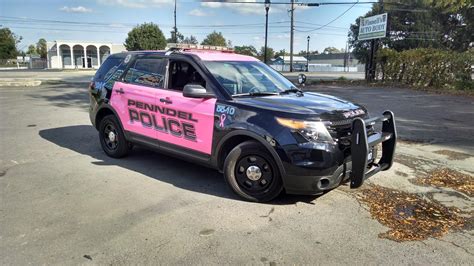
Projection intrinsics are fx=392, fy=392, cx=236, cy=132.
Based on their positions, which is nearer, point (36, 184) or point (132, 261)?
point (132, 261)

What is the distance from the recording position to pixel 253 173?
4.54 meters

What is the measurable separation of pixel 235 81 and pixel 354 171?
6.25 feet

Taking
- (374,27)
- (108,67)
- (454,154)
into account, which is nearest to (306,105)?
(108,67)

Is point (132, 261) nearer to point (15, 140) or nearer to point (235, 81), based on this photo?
point (235, 81)

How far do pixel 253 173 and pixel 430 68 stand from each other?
20.3 meters

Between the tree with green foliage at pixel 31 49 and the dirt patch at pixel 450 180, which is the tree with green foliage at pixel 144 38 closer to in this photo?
the dirt patch at pixel 450 180

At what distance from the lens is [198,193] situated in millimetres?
4898

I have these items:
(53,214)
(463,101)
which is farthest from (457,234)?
(463,101)

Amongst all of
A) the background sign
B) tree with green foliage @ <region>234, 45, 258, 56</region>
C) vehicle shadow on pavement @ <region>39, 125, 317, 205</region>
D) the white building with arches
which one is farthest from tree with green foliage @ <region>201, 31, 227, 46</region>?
vehicle shadow on pavement @ <region>39, 125, 317, 205</region>

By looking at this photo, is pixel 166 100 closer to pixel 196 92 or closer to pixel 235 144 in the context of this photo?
pixel 196 92

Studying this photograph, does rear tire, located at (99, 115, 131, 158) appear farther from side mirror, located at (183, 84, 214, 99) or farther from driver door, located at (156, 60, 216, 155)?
side mirror, located at (183, 84, 214, 99)

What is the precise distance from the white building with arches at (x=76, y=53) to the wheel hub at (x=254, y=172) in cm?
6979

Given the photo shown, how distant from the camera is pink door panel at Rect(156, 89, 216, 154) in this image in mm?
4848

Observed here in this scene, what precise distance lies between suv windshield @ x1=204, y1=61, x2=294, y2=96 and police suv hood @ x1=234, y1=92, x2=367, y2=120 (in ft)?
0.80
